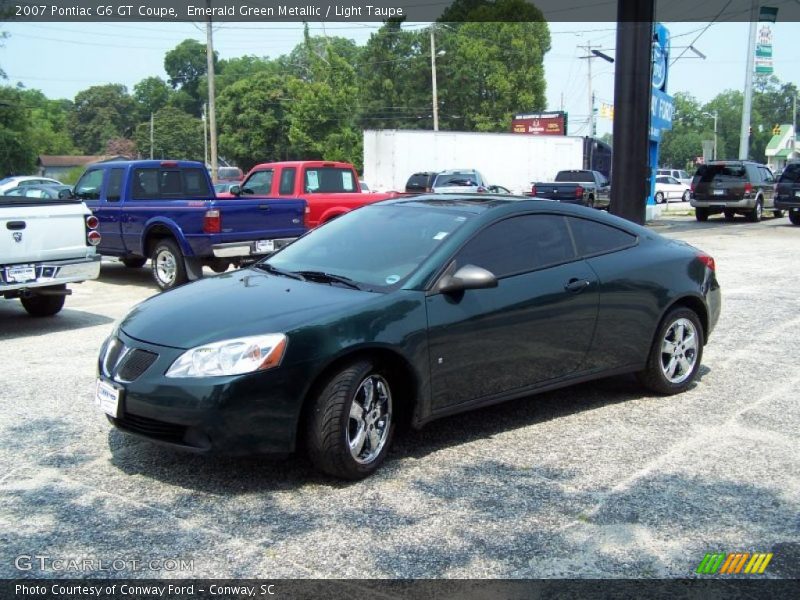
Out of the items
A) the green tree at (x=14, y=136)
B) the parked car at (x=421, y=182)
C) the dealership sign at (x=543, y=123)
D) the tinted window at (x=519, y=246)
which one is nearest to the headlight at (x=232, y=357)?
the tinted window at (x=519, y=246)

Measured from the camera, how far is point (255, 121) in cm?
7525

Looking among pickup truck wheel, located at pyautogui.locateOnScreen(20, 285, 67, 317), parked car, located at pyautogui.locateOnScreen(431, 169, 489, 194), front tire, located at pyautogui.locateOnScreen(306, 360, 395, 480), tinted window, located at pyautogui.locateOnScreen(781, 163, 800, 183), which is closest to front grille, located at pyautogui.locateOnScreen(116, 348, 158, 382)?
front tire, located at pyautogui.locateOnScreen(306, 360, 395, 480)

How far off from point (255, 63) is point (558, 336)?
13077 centimetres

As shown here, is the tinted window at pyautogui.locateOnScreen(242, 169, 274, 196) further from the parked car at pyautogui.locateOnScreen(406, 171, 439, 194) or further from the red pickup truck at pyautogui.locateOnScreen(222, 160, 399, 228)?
the parked car at pyautogui.locateOnScreen(406, 171, 439, 194)

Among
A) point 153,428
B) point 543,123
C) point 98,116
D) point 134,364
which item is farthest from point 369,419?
point 98,116

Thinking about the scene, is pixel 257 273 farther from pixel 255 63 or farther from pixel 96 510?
pixel 255 63

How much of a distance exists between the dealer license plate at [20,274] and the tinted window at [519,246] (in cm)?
553

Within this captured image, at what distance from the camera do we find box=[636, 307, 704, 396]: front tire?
6.20 m

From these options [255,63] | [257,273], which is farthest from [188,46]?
[257,273]

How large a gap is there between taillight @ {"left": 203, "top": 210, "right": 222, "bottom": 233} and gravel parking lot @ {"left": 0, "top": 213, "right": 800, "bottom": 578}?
5.06 meters

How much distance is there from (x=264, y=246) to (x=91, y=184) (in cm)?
326

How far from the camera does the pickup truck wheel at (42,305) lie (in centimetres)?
984

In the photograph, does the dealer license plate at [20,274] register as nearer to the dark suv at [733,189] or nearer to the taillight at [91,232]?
the taillight at [91,232]

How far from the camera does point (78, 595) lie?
10.9 feet
